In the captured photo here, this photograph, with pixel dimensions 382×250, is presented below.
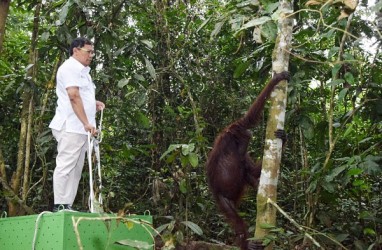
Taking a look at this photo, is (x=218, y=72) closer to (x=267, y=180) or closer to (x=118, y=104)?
(x=118, y=104)

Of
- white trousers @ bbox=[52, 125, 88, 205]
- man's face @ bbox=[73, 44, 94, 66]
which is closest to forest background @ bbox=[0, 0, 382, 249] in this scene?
man's face @ bbox=[73, 44, 94, 66]

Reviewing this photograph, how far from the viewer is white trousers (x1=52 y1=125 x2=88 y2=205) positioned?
3.72 meters

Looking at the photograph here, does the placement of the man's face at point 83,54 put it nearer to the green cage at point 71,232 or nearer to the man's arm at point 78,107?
the man's arm at point 78,107

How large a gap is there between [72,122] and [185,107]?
245cm

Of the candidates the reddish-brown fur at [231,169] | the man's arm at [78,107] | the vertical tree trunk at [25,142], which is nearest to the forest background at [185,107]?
the vertical tree trunk at [25,142]

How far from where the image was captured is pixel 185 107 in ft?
20.2

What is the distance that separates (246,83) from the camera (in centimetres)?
642

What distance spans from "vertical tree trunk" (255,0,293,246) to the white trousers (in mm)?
1363

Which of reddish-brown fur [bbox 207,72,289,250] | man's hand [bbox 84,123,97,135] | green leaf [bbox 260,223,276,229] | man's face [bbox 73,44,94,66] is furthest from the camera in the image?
reddish-brown fur [bbox 207,72,289,250]

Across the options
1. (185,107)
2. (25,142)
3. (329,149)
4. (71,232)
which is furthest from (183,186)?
(71,232)

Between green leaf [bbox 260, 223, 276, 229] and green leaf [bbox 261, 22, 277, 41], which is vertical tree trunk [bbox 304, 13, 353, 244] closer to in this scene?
green leaf [bbox 261, 22, 277, 41]

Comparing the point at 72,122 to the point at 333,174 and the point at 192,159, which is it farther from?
the point at 333,174

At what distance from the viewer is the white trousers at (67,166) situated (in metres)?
3.72

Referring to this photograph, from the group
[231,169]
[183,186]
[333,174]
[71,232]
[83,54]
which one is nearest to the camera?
[71,232]
